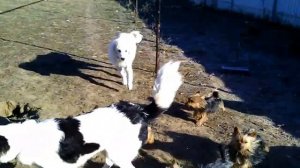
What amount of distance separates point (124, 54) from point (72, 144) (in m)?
3.40

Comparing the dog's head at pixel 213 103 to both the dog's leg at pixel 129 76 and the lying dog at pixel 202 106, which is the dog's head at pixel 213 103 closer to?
the lying dog at pixel 202 106

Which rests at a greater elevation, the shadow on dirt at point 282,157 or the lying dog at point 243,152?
the lying dog at point 243,152

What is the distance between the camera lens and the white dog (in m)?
7.49

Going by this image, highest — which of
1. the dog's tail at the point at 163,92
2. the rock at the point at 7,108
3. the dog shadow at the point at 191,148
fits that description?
the dog's tail at the point at 163,92

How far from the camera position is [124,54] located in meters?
7.49

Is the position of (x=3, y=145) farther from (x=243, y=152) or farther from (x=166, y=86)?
(x=243, y=152)

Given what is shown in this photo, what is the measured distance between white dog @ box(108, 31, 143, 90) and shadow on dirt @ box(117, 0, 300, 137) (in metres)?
1.22

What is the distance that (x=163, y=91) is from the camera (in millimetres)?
4742

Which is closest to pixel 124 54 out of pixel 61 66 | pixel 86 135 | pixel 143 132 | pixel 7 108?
pixel 61 66

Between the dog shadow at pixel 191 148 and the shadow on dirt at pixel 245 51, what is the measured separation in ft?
4.05

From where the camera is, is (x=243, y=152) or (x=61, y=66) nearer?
(x=243, y=152)

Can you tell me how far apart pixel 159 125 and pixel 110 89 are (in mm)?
1646

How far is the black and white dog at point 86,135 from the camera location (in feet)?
13.4

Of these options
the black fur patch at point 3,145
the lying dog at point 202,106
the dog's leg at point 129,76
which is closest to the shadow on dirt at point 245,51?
the lying dog at point 202,106
